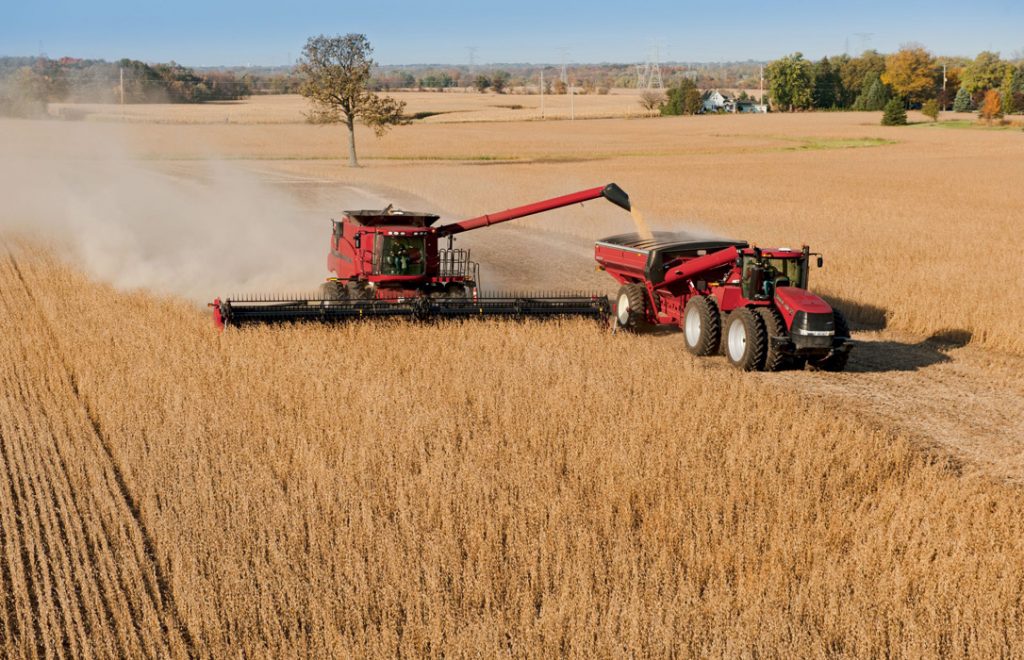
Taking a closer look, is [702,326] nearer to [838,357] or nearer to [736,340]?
[736,340]

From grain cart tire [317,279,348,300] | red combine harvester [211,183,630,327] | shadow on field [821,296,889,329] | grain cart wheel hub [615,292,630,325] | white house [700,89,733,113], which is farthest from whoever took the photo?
white house [700,89,733,113]

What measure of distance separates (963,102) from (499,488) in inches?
5767

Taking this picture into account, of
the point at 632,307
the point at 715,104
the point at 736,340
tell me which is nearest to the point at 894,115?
the point at 715,104

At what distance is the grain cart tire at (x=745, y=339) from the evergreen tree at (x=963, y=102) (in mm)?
140026

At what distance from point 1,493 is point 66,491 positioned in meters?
0.52

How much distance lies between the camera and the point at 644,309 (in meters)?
15.5

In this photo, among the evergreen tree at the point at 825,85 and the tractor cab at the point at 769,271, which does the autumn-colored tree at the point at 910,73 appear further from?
the tractor cab at the point at 769,271

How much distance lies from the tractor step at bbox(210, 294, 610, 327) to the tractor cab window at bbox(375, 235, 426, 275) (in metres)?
0.55

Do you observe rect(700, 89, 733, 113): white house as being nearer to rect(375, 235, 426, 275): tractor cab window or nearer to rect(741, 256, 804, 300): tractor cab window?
rect(375, 235, 426, 275): tractor cab window

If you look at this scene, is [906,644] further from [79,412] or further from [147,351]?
[147,351]

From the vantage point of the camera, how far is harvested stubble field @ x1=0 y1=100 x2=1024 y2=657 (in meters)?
6.48

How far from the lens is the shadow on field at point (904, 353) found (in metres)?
14.1

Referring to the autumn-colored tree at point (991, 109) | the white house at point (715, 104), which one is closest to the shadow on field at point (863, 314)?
the autumn-colored tree at point (991, 109)

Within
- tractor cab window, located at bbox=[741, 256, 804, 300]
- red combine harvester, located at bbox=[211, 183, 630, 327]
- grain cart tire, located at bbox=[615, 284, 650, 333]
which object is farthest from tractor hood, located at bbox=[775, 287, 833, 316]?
red combine harvester, located at bbox=[211, 183, 630, 327]
